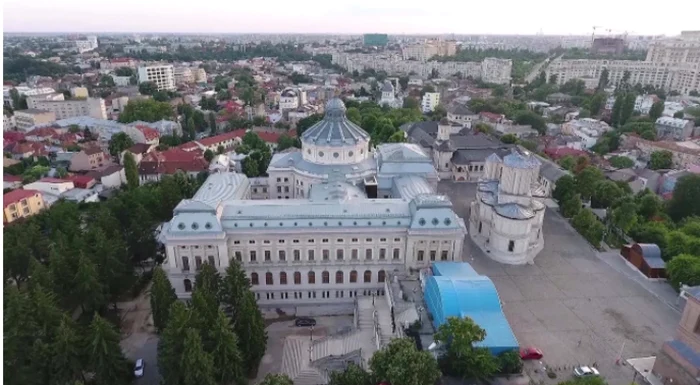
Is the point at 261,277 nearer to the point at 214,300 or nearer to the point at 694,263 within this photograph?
the point at 214,300

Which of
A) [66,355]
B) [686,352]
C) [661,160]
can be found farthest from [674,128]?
[66,355]

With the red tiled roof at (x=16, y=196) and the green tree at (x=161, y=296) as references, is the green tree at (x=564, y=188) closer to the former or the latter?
the green tree at (x=161, y=296)

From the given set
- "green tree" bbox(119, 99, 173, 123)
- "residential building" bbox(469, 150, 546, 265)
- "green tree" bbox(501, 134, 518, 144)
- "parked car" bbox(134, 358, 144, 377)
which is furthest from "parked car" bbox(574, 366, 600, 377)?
"green tree" bbox(119, 99, 173, 123)

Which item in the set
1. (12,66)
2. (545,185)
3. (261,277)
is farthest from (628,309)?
(12,66)

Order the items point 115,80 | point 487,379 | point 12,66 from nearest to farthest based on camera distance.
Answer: point 487,379
point 115,80
point 12,66

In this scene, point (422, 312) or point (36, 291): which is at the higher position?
point (36, 291)

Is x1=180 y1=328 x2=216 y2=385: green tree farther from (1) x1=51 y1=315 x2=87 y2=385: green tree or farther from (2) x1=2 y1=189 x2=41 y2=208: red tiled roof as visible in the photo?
(2) x1=2 y1=189 x2=41 y2=208: red tiled roof
